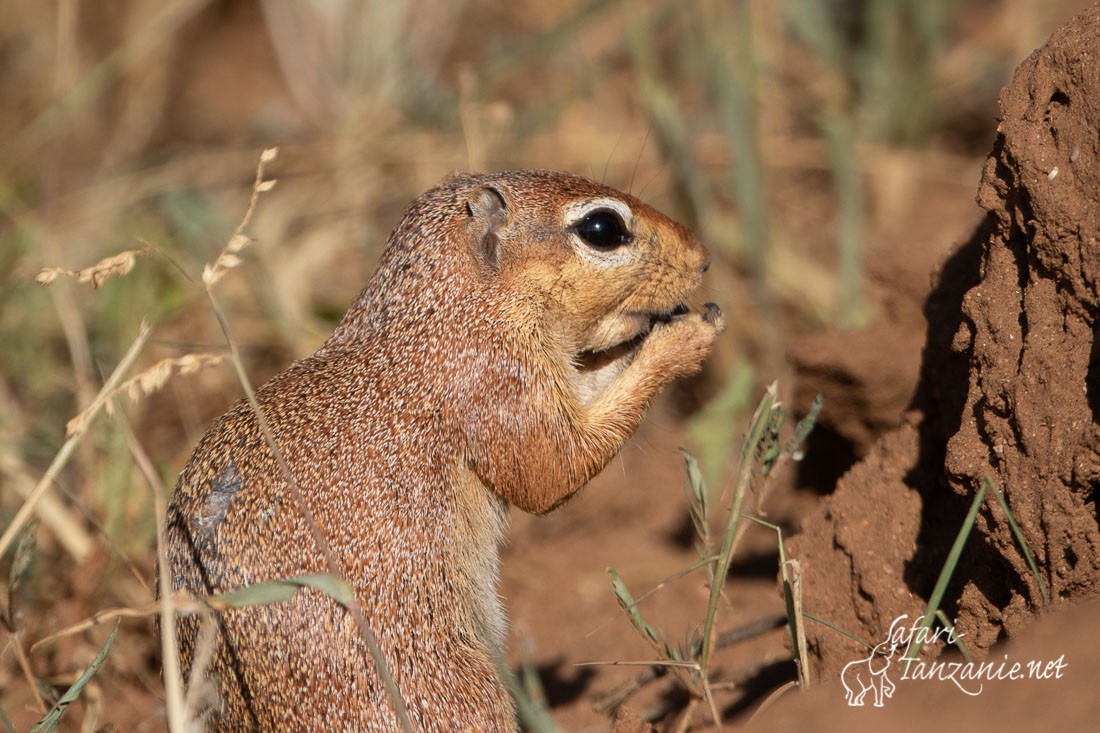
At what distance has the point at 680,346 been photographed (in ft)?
11.5

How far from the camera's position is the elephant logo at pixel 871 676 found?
2428 mm

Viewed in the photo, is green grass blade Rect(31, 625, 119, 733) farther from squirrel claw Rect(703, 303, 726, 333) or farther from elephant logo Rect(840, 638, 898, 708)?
squirrel claw Rect(703, 303, 726, 333)

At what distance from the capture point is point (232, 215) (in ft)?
22.8

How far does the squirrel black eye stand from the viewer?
134 inches

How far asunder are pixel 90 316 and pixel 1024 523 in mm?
4842

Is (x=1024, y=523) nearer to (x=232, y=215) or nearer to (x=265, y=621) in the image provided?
(x=265, y=621)

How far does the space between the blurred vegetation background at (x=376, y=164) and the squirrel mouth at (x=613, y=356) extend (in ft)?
2.66

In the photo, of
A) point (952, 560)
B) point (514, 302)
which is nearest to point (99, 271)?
point (514, 302)

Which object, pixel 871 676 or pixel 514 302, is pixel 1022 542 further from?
pixel 514 302

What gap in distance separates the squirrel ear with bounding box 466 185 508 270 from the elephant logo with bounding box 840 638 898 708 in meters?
1.47

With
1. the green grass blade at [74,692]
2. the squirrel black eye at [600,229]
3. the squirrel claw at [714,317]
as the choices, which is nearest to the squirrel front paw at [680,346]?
the squirrel claw at [714,317]

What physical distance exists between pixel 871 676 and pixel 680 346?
3.78 feet

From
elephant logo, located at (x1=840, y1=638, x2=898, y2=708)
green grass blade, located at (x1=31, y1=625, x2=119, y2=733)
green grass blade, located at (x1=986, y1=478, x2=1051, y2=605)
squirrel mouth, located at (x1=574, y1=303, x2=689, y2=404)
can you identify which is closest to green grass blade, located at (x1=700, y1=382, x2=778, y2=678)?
elephant logo, located at (x1=840, y1=638, x2=898, y2=708)

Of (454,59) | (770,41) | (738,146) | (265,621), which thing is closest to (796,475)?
(738,146)
